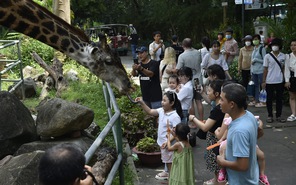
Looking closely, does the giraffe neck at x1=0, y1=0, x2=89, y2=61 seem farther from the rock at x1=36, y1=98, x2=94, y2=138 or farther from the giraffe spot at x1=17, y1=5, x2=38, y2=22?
the rock at x1=36, y1=98, x2=94, y2=138

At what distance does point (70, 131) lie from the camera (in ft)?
20.2

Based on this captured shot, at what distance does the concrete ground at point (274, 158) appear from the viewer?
20.1 ft

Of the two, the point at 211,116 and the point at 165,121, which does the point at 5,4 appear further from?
the point at 211,116

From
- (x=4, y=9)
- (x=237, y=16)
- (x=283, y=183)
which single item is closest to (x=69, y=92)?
(x=4, y=9)

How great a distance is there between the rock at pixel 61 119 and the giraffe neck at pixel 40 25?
1.05 meters

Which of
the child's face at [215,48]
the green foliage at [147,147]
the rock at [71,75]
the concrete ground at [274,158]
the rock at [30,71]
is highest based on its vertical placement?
the child's face at [215,48]

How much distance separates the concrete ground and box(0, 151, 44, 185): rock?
229 centimetres

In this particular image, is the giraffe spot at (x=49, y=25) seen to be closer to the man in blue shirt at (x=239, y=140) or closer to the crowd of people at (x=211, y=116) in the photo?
the crowd of people at (x=211, y=116)

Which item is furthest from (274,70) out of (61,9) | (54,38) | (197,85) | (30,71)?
(61,9)

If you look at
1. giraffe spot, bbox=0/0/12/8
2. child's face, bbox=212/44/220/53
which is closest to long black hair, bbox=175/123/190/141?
giraffe spot, bbox=0/0/12/8

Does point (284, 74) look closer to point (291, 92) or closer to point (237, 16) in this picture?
point (291, 92)

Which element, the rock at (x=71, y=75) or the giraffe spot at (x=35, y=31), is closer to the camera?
the giraffe spot at (x=35, y=31)

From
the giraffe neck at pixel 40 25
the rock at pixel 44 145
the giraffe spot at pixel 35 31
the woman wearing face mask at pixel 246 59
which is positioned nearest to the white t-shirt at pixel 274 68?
the woman wearing face mask at pixel 246 59

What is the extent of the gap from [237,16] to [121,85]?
1907 centimetres
